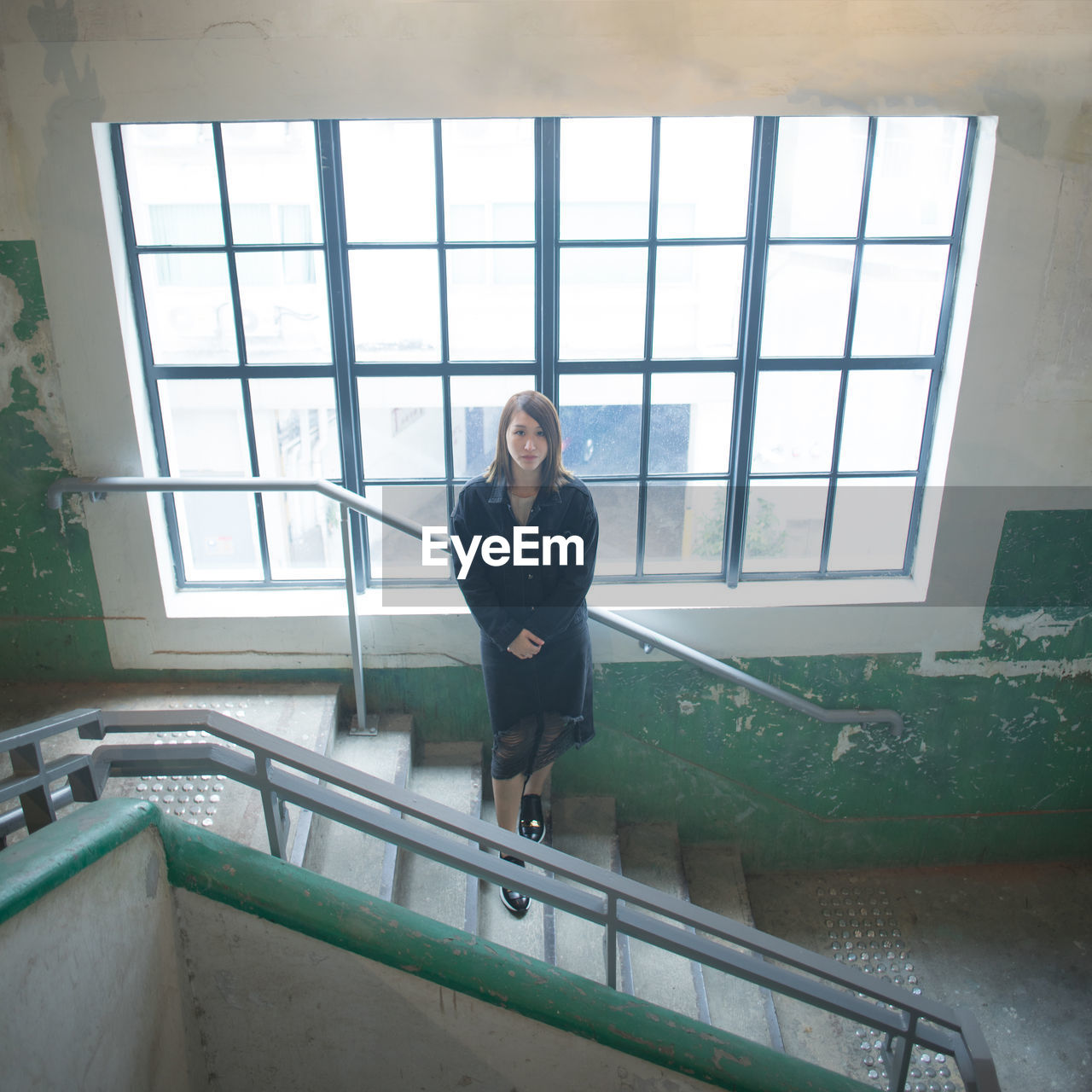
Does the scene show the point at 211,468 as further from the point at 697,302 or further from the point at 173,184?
the point at 697,302

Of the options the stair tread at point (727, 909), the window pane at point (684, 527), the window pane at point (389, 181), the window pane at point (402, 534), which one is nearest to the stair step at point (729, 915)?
the stair tread at point (727, 909)

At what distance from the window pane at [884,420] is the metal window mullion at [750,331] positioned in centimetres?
42

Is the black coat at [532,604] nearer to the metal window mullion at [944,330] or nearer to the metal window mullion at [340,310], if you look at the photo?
the metal window mullion at [340,310]

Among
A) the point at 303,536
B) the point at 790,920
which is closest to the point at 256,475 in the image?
the point at 303,536

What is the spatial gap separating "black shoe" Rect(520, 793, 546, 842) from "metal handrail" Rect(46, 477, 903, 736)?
2.34ft

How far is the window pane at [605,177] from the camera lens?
9.61 feet

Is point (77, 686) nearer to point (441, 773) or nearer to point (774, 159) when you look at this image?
point (441, 773)

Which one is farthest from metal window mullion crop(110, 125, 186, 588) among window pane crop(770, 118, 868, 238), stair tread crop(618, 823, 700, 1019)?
window pane crop(770, 118, 868, 238)

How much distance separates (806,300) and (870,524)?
3.23ft

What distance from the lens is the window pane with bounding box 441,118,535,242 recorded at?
291 cm

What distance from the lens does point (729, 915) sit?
3.38 metres

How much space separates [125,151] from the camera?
2.83m

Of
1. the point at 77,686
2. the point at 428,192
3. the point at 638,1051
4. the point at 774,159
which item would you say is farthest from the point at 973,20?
the point at 77,686

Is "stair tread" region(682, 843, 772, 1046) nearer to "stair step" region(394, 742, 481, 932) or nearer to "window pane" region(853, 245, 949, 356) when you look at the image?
"stair step" region(394, 742, 481, 932)
